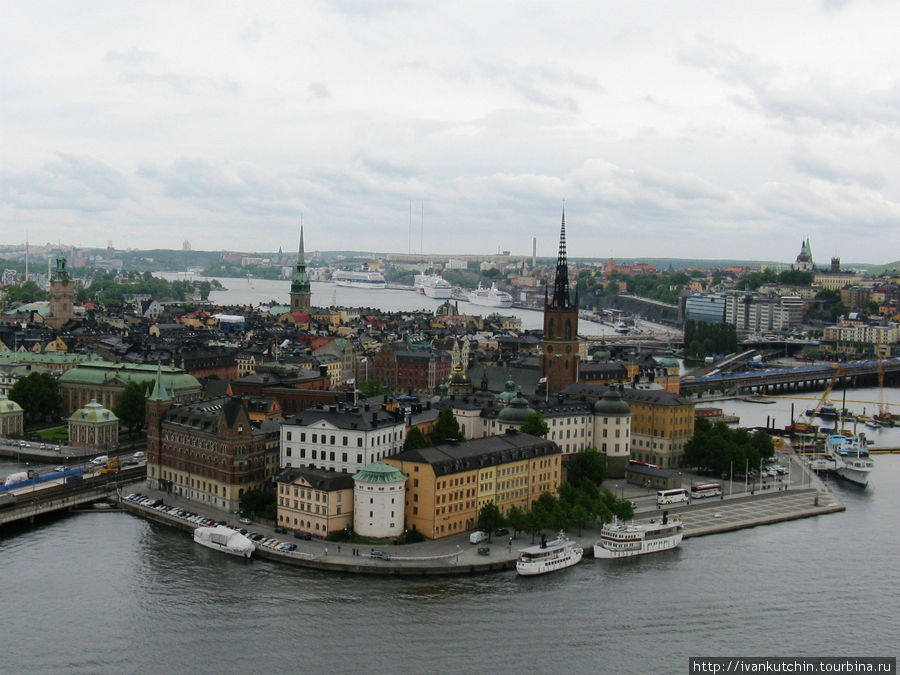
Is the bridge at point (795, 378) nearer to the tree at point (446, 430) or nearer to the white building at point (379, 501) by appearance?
the tree at point (446, 430)

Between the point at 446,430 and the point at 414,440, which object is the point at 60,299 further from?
the point at 414,440

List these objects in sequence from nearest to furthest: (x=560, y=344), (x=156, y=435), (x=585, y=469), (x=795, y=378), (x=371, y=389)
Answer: (x=156, y=435)
(x=585, y=469)
(x=560, y=344)
(x=371, y=389)
(x=795, y=378)

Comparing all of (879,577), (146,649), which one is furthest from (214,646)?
(879,577)

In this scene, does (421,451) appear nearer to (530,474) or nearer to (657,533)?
(530,474)

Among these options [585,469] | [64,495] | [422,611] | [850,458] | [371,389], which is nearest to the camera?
[422,611]

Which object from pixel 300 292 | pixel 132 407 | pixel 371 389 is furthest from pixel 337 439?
pixel 300 292

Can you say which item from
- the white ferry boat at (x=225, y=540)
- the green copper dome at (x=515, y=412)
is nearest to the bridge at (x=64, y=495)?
the white ferry boat at (x=225, y=540)

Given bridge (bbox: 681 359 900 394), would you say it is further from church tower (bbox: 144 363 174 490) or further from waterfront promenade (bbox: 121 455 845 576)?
church tower (bbox: 144 363 174 490)
